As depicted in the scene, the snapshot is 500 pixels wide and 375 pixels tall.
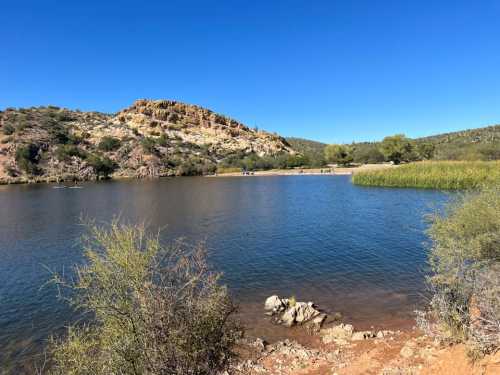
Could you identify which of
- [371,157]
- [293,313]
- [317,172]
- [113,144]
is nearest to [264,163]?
[317,172]

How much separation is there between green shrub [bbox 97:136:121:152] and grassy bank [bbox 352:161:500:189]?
9337 cm

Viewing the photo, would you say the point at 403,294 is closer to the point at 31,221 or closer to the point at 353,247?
the point at 353,247

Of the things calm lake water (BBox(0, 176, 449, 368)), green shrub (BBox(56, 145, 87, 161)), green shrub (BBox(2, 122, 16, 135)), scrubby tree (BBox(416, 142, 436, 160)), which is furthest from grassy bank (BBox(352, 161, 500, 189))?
green shrub (BBox(2, 122, 16, 135))

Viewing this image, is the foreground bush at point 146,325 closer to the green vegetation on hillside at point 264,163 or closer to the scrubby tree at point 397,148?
the scrubby tree at point 397,148

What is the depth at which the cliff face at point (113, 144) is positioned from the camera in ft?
340

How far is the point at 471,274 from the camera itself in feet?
32.7

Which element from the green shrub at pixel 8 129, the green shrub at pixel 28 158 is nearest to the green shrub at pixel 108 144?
the green shrub at pixel 28 158

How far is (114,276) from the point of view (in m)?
7.73

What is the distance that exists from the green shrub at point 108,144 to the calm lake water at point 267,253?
7897 cm

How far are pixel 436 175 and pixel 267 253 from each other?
43.6 metres

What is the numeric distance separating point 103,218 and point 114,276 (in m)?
32.9

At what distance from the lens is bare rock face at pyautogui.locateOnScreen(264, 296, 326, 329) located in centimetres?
1376

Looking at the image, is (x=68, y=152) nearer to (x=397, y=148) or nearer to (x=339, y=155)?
(x=339, y=155)

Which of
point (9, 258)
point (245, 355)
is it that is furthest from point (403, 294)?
point (9, 258)
